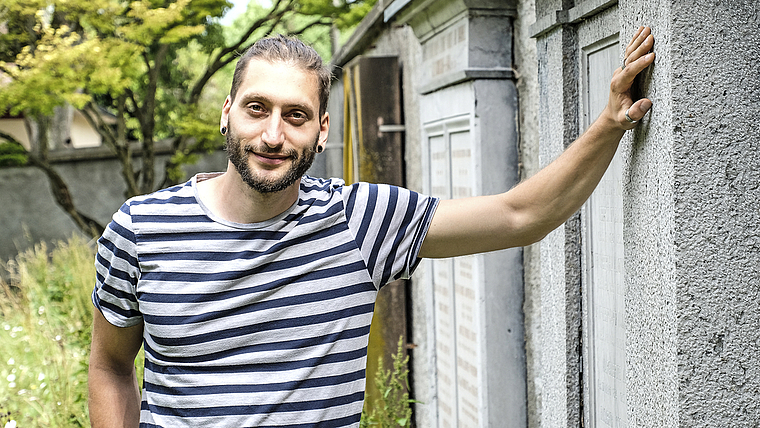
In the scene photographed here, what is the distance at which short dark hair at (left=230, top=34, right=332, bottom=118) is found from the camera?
189cm

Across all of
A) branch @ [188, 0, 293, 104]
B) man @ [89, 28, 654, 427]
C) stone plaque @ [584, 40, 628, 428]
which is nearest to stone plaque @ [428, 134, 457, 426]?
stone plaque @ [584, 40, 628, 428]

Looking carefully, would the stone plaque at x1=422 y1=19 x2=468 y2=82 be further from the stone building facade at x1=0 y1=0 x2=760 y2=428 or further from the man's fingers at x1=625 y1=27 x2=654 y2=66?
the man's fingers at x1=625 y1=27 x2=654 y2=66

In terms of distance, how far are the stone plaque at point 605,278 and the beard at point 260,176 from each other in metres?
0.83

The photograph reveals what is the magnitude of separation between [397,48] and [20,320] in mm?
4237

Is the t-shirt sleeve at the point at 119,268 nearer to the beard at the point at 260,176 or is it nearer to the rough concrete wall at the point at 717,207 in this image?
the beard at the point at 260,176

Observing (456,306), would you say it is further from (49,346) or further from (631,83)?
(49,346)

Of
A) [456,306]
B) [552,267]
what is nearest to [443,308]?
[456,306]

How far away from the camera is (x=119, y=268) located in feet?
6.10

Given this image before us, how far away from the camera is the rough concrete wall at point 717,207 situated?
4.86 feet

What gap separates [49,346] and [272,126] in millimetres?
4632

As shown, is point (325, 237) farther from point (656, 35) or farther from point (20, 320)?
point (20, 320)

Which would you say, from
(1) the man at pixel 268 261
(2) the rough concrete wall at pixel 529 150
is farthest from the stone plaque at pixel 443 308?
(1) the man at pixel 268 261

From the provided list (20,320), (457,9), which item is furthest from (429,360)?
(20,320)

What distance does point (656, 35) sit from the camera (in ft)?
5.10
